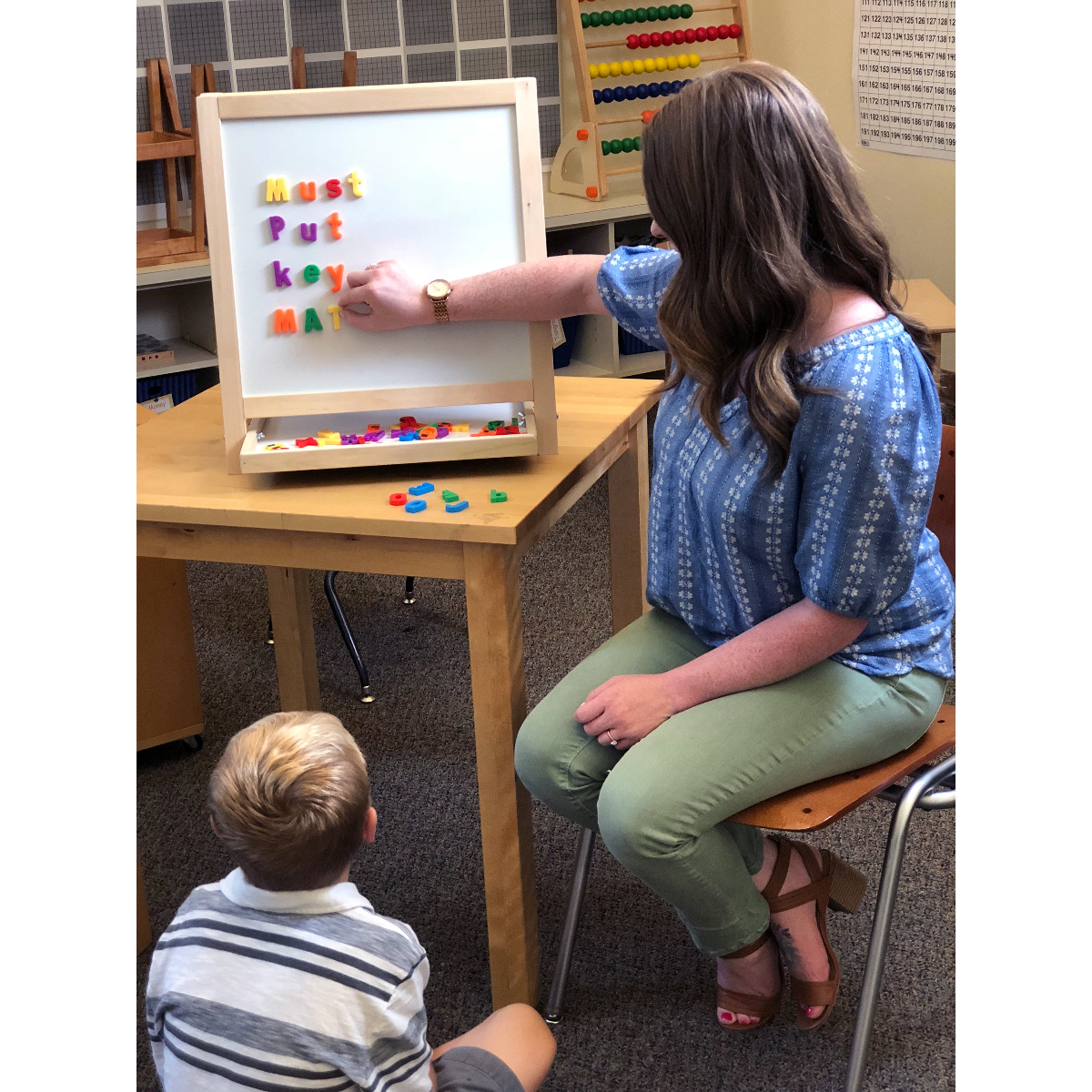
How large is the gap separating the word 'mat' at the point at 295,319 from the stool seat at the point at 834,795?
0.74m

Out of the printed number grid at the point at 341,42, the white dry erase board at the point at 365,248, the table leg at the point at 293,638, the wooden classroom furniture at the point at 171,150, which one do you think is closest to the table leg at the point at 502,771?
the white dry erase board at the point at 365,248

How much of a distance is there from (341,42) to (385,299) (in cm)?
235

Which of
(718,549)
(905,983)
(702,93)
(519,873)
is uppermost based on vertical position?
(702,93)

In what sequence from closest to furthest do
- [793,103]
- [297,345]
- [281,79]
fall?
[793,103] < [297,345] < [281,79]

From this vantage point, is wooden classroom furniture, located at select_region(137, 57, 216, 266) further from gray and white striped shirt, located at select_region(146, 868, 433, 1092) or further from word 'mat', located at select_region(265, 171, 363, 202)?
gray and white striped shirt, located at select_region(146, 868, 433, 1092)

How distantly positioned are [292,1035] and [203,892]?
15 centimetres

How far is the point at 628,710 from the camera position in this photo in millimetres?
1365

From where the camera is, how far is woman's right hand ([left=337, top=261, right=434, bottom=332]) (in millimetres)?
1452

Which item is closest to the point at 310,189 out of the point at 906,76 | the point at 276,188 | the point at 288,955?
the point at 276,188

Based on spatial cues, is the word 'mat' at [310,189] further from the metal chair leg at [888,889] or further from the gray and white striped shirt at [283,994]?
the metal chair leg at [888,889]

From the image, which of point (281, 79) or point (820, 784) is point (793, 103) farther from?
point (281, 79)

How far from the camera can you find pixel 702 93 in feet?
3.97

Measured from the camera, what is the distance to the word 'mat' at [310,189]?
144 centimetres

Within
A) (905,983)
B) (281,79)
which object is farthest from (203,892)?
(281,79)
